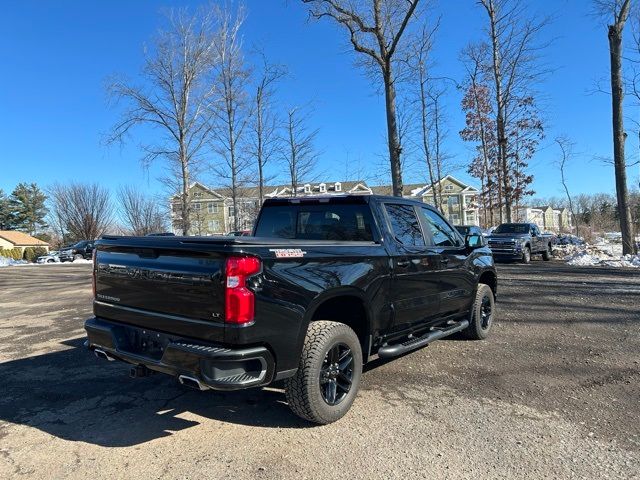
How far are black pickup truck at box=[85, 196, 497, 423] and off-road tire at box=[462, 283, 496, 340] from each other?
116 cm

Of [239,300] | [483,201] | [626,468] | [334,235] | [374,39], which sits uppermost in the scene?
[374,39]

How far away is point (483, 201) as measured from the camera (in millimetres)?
36156

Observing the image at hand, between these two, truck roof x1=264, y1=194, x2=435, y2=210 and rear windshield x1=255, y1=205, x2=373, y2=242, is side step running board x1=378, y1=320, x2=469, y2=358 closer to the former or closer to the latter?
rear windshield x1=255, y1=205, x2=373, y2=242

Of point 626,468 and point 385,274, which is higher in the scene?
point 385,274

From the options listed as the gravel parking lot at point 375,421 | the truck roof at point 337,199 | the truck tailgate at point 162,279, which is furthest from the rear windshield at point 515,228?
the truck tailgate at point 162,279

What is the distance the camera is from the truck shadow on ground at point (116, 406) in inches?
148

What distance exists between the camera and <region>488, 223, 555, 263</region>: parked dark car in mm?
19766

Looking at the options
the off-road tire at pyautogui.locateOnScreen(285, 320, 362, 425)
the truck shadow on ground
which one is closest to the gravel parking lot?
the truck shadow on ground

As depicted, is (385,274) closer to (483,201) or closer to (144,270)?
(144,270)

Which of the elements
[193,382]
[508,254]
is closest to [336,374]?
[193,382]

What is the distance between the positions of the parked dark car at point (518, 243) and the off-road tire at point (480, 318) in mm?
14223

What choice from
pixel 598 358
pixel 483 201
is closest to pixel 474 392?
pixel 598 358

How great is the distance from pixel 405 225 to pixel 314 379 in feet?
7.00

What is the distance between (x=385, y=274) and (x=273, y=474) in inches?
77.0
